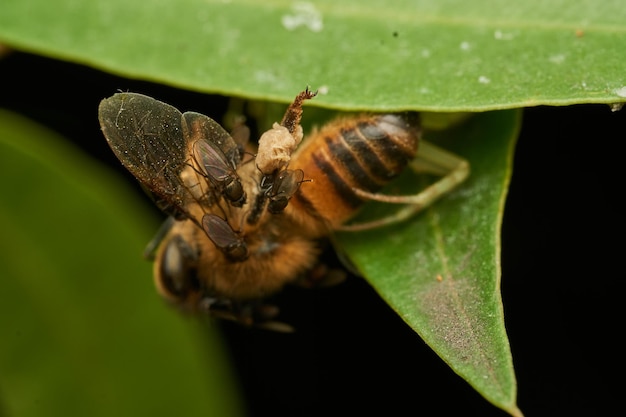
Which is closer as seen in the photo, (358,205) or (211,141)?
(211,141)

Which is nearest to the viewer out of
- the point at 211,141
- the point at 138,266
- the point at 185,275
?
the point at 211,141

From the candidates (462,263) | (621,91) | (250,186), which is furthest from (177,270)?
(621,91)

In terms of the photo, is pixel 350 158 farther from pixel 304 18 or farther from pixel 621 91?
pixel 621 91

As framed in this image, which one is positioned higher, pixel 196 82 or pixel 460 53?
pixel 460 53

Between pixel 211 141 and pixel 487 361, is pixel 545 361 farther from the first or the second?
pixel 211 141

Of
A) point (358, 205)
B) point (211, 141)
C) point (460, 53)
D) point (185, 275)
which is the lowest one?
→ point (185, 275)

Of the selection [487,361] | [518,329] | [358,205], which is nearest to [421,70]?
[358,205]

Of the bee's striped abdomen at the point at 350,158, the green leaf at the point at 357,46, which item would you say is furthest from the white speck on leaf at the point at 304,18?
the bee's striped abdomen at the point at 350,158
